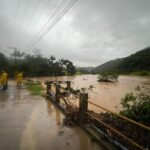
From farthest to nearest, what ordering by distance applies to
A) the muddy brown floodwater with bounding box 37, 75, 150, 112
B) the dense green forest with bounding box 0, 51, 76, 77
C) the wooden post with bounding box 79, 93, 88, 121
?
the dense green forest with bounding box 0, 51, 76, 77, the muddy brown floodwater with bounding box 37, 75, 150, 112, the wooden post with bounding box 79, 93, 88, 121

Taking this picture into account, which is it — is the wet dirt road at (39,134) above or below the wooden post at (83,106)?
below

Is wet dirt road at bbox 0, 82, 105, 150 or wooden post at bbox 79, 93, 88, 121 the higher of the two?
wooden post at bbox 79, 93, 88, 121

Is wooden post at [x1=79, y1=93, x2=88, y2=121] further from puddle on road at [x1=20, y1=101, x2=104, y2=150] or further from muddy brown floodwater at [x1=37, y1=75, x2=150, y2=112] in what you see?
muddy brown floodwater at [x1=37, y1=75, x2=150, y2=112]

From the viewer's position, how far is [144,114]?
266 inches

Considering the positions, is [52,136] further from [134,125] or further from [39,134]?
[134,125]

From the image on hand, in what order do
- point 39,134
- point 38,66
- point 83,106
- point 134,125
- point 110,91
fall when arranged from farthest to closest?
point 38,66 → point 110,91 → point 83,106 → point 39,134 → point 134,125

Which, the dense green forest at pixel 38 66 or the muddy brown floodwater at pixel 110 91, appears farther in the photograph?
the dense green forest at pixel 38 66

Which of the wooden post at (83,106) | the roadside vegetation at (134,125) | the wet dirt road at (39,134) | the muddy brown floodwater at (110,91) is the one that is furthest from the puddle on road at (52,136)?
the muddy brown floodwater at (110,91)

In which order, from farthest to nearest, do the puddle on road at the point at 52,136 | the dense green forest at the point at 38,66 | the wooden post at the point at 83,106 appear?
the dense green forest at the point at 38,66
the wooden post at the point at 83,106
the puddle on road at the point at 52,136

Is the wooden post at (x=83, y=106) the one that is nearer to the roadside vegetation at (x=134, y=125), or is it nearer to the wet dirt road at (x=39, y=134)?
the wet dirt road at (x=39, y=134)

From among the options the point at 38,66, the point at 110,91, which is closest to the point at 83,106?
the point at 110,91

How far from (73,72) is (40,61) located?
11136 mm

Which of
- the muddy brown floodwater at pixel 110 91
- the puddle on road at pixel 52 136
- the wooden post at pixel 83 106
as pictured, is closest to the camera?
the puddle on road at pixel 52 136

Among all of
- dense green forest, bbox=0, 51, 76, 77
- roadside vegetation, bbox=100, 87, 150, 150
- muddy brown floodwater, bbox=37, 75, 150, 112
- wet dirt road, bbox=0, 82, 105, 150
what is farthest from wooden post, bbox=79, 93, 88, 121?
dense green forest, bbox=0, 51, 76, 77
